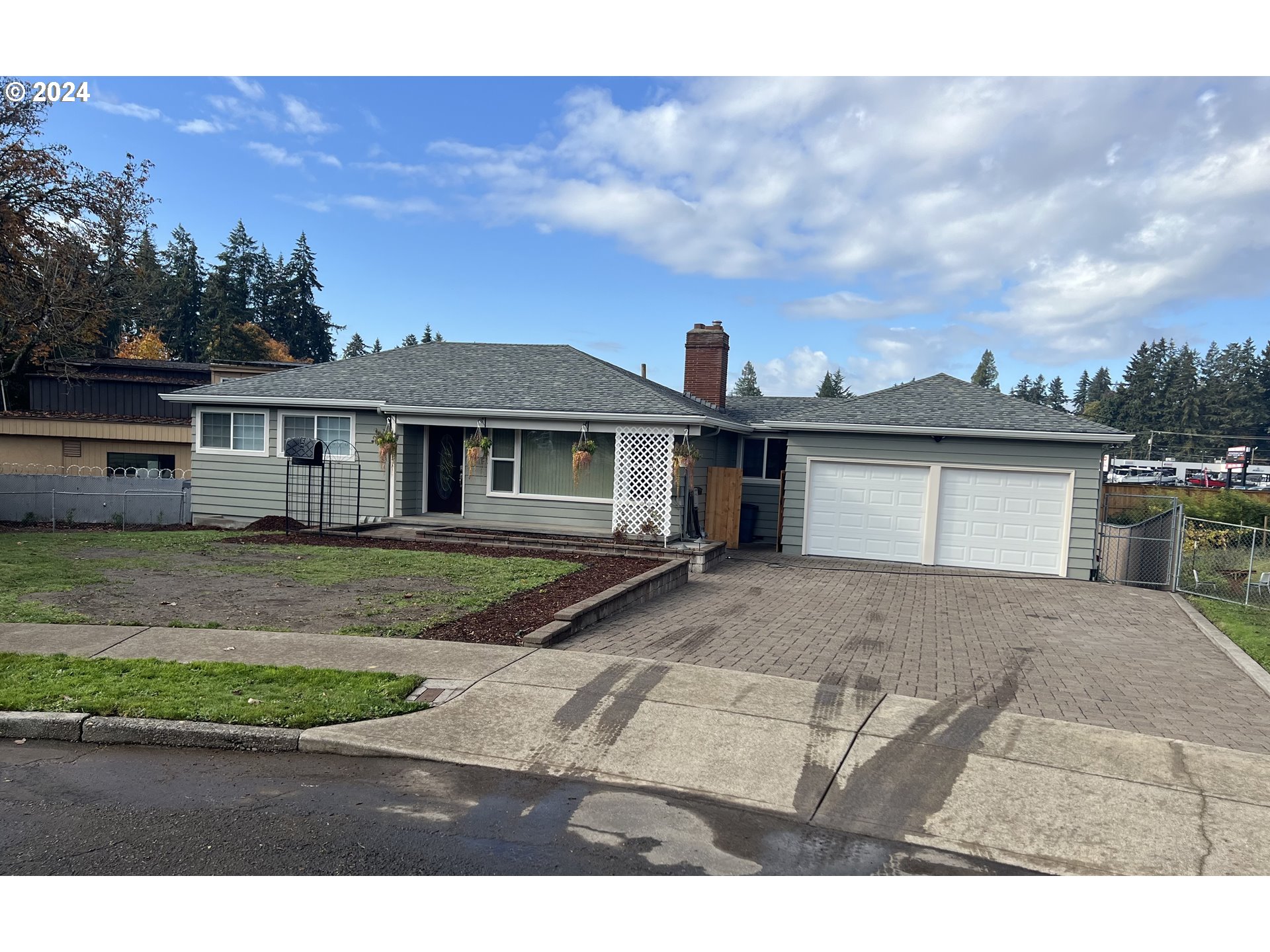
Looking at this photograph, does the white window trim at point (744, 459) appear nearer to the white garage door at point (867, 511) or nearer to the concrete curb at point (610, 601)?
the white garage door at point (867, 511)

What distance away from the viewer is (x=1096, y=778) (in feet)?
16.4

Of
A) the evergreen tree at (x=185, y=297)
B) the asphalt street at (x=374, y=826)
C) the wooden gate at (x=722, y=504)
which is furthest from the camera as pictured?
the evergreen tree at (x=185, y=297)

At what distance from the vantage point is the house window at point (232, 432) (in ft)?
Answer: 57.0

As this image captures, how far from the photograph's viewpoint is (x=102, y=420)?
26.4 m

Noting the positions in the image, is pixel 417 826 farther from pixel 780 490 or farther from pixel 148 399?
pixel 148 399

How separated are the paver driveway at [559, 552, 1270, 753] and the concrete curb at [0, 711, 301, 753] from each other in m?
2.93

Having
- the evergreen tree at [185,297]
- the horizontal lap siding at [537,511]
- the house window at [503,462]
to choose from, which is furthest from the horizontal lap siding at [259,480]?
the evergreen tree at [185,297]

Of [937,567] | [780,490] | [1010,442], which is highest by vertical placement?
[1010,442]

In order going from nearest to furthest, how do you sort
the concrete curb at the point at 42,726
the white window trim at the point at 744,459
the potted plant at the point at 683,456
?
the concrete curb at the point at 42,726
the potted plant at the point at 683,456
the white window trim at the point at 744,459

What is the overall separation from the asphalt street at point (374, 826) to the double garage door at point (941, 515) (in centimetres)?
1208

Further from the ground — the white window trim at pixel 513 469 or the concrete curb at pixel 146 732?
the white window trim at pixel 513 469

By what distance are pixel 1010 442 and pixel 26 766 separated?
49.0 ft
